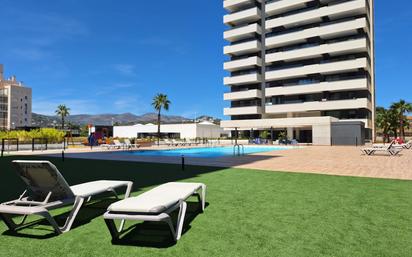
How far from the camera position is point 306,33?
52.4 m

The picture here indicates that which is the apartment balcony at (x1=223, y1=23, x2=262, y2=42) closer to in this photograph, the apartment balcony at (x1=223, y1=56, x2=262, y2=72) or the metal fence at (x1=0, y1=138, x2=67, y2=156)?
the apartment balcony at (x1=223, y1=56, x2=262, y2=72)

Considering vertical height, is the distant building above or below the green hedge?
above

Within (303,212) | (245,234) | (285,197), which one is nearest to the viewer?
(245,234)

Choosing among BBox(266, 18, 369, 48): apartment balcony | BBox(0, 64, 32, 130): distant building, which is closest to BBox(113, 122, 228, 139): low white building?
BBox(266, 18, 369, 48): apartment balcony

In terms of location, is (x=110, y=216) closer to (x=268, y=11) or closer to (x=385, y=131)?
(x=268, y=11)

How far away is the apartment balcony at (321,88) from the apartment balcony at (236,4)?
20315mm

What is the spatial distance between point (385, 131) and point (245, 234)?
2804 inches

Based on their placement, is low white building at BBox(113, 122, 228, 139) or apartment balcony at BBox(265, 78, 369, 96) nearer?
apartment balcony at BBox(265, 78, 369, 96)

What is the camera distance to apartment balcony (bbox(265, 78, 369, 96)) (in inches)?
1871

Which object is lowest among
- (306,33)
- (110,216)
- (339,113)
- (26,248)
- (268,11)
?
(26,248)

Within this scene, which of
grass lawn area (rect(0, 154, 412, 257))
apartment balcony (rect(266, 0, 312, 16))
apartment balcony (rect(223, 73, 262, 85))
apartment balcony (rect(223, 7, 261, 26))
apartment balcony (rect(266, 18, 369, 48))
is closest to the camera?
grass lawn area (rect(0, 154, 412, 257))

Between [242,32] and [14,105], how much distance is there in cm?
10607

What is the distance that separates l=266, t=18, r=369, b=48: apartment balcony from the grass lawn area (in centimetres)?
4835

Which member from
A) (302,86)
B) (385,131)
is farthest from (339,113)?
(385,131)
